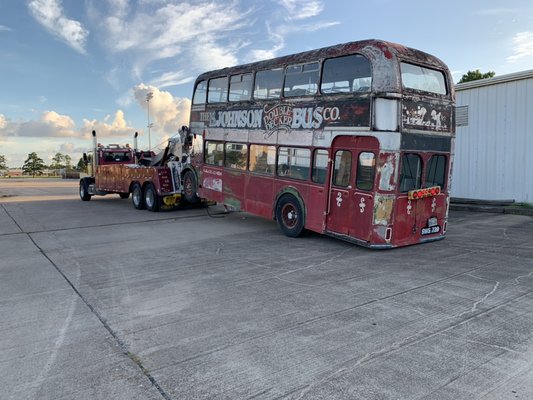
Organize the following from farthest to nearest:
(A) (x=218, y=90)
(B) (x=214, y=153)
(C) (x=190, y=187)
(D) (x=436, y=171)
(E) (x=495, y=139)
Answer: (E) (x=495, y=139), (C) (x=190, y=187), (B) (x=214, y=153), (A) (x=218, y=90), (D) (x=436, y=171)

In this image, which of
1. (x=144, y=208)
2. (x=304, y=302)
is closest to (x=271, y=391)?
(x=304, y=302)

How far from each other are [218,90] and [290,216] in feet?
15.6

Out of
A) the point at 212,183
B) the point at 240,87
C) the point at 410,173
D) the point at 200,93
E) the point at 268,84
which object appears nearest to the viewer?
the point at 410,173

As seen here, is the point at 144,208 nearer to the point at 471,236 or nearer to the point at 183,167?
the point at 183,167

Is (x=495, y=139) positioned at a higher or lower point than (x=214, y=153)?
higher

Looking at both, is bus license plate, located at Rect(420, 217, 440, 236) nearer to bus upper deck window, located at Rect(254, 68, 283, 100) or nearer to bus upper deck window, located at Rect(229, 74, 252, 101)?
bus upper deck window, located at Rect(254, 68, 283, 100)

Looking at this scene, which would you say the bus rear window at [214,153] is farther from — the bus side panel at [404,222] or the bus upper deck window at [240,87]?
the bus side panel at [404,222]

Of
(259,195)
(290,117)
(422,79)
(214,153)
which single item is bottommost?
(259,195)

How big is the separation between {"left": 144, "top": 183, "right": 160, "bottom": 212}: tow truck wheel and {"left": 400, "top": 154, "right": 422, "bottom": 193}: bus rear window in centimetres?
945

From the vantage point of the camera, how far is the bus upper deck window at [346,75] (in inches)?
326

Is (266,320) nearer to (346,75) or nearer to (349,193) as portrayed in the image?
(349,193)

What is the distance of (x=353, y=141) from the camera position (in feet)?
28.5

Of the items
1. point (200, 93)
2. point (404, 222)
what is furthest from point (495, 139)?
point (200, 93)

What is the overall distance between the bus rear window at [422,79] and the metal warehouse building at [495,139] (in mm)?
7084
